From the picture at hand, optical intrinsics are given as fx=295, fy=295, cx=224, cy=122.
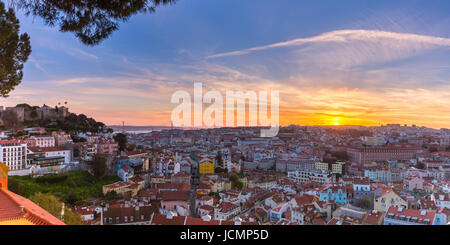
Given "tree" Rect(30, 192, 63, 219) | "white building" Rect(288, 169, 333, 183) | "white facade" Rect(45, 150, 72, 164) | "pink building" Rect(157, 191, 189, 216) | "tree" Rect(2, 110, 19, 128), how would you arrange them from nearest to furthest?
"tree" Rect(30, 192, 63, 219)
"pink building" Rect(157, 191, 189, 216)
"white facade" Rect(45, 150, 72, 164)
"white building" Rect(288, 169, 333, 183)
"tree" Rect(2, 110, 19, 128)

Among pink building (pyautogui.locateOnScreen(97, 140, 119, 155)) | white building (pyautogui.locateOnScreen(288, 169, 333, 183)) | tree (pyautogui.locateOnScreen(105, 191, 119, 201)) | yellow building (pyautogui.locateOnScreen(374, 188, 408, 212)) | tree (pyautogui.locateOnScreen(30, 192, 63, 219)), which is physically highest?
pink building (pyautogui.locateOnScreen(97, 140, 119, 155))

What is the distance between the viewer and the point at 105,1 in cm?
194

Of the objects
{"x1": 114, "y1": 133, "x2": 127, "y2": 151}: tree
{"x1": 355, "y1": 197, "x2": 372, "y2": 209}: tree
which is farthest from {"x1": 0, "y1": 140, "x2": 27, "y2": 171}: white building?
{"x1": 355, "y1": 197, "x2": 372, "y2": 209}: tree

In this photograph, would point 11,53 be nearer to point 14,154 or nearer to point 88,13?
point 88,13

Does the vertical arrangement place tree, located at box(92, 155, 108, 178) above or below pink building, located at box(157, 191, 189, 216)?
above

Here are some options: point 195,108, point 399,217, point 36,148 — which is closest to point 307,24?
point 195,108

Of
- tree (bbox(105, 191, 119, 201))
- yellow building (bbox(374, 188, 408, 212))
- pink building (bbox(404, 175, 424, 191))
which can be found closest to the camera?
yellow building (bbox(374, 188, 408, 212))

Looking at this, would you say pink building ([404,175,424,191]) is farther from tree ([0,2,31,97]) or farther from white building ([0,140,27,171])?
white building ([0,140,27,171])

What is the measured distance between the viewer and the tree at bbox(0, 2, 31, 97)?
7.26ft

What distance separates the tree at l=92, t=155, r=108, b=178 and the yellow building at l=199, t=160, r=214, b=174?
4.25 meters

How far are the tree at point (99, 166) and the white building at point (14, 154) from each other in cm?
202

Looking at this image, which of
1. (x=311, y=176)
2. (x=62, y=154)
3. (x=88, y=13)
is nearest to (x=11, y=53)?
(x=88, y=13)
